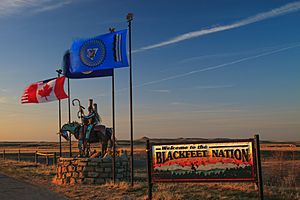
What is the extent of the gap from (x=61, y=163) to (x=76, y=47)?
571 cm

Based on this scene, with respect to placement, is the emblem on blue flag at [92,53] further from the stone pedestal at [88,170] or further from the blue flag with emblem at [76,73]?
the stone pedestal at [88,170]

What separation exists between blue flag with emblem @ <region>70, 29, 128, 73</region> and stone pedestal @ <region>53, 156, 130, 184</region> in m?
4.29

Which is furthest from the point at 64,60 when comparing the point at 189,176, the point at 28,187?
the point at 189,176

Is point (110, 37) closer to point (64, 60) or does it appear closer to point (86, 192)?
point (64, 60)

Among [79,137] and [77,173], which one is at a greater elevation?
[79,137]

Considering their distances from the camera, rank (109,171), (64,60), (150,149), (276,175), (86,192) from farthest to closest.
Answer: (276,175) < (64,60) < (109,171) < (86,192) < (150,149)

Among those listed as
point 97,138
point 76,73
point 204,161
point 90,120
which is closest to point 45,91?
point 76,73

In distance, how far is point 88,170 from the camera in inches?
677

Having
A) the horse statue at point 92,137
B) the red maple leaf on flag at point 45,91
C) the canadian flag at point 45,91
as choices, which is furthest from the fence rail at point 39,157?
the horse statue at point 92,137

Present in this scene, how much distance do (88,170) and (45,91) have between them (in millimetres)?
9540

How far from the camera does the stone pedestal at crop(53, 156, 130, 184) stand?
17047 millimetres

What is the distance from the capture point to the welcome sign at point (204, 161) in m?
11.0

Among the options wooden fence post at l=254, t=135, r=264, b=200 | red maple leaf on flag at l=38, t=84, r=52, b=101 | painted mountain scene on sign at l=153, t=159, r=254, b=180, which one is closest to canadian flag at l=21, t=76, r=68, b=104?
red maple leaf on flag at l=38, t=84, r=52, b=101

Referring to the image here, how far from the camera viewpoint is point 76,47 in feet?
57.4
